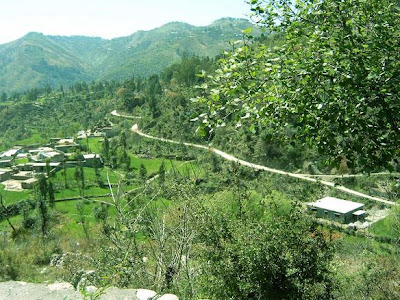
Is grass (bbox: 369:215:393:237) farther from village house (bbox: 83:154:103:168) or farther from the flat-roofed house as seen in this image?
village house (bbox: 83:154:103:168)

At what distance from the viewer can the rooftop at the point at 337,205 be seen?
125 ft

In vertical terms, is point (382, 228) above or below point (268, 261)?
below

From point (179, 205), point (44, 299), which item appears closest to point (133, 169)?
point (179, 205)

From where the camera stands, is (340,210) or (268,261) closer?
(268,261)

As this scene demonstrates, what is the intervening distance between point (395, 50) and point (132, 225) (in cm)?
619

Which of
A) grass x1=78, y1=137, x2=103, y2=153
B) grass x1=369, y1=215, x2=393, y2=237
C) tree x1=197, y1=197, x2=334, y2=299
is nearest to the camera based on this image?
tree x1=197, y1=197, x2=334, y2=299

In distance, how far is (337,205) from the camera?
3966 centimetres

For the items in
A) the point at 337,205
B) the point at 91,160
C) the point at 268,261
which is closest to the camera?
the point at 268,261

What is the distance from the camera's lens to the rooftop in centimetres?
3812

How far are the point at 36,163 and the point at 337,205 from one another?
57362 mm

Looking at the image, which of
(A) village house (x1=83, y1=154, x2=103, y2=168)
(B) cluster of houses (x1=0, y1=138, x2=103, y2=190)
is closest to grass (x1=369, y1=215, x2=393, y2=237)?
(B) cluster of houses (x1=0, y1=138, x2=103, y2=190)

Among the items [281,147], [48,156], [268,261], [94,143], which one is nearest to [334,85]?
[268,261]

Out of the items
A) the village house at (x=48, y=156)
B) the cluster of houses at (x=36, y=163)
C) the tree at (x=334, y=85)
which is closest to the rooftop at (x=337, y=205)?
the tree at (x=334, y=85)

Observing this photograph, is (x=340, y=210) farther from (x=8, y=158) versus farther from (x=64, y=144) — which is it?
A: (x=8, y=158)
